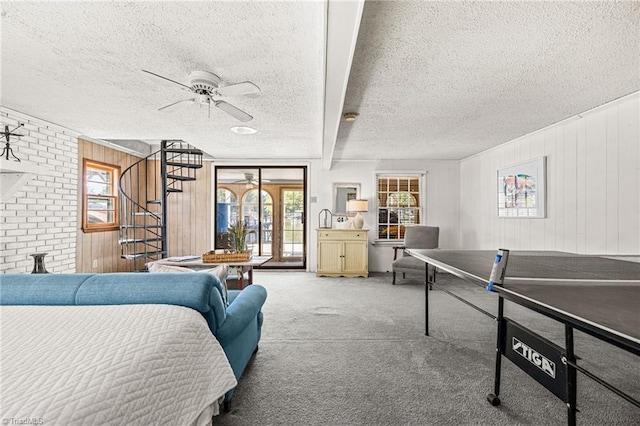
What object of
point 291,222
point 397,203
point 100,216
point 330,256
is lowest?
point 330,256

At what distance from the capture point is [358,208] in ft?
17.7

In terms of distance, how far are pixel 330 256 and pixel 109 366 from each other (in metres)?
4.46

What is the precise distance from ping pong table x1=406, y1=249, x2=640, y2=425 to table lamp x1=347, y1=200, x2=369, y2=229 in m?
3.30

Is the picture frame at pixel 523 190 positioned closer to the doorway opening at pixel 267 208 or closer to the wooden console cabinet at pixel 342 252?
the wooden console cabinet at pixel 342 252

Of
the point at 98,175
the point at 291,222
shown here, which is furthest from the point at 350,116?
the point at 98,175

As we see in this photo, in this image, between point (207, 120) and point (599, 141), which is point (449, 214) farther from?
point (207, 120)

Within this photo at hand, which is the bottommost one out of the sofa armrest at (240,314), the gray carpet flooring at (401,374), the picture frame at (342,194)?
the gray carpet flooring at (401,374)

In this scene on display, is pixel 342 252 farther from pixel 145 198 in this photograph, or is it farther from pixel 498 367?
pixel 145 198

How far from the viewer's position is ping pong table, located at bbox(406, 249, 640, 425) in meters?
0.95

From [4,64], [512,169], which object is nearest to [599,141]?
[512,169]

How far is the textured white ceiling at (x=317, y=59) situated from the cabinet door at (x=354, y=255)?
95.6 inches

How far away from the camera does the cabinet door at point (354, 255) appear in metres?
5.29

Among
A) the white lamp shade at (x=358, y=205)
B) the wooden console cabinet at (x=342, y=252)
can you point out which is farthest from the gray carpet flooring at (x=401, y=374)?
the white lamp shade at (x=358, y=205)

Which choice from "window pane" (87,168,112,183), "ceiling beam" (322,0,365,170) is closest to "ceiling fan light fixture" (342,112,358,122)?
"ceiling beam" (322,0,365,170)
